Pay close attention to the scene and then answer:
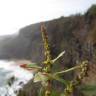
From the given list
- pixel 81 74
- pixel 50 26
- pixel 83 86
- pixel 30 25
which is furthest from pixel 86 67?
pixel 30 25

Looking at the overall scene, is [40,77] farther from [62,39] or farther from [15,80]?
[62,39]

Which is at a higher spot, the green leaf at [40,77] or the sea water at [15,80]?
the green leaf at [40,77]

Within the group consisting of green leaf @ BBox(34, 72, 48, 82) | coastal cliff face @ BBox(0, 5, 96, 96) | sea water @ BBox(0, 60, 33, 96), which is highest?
coastal cliff face @ BBox(0, 5, 96, 96)

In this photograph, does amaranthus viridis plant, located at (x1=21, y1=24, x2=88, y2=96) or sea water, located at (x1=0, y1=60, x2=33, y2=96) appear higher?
amaranthus viridis plant, located at (x1=21, y1=24, x2=88, y2=96)

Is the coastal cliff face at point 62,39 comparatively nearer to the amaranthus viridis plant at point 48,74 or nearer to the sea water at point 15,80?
the sea water at point 15,80

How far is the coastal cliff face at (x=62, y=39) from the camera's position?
19656 millimetres

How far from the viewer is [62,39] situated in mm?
29531

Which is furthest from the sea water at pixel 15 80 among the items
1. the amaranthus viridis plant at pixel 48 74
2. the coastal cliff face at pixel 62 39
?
the coastal cliff face at pixel 62 39

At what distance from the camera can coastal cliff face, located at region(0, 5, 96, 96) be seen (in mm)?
19656

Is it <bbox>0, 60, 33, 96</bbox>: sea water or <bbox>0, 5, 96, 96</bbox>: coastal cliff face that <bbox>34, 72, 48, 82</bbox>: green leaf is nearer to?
<bbox>0, 60, 33, 96</bbox>: sea water

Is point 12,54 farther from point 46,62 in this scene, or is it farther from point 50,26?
point 46,62

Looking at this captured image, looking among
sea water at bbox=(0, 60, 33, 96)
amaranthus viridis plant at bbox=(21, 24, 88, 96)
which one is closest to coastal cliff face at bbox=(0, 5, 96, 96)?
sea water at bbox=(0, 60, 33, 96)

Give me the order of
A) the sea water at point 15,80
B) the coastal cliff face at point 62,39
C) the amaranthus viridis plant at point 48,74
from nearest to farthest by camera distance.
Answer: the amaranthus viridis plant at point 48,74
the sea water at point 15,80
the coastal cliff face at point 62,39

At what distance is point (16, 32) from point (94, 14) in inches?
865
